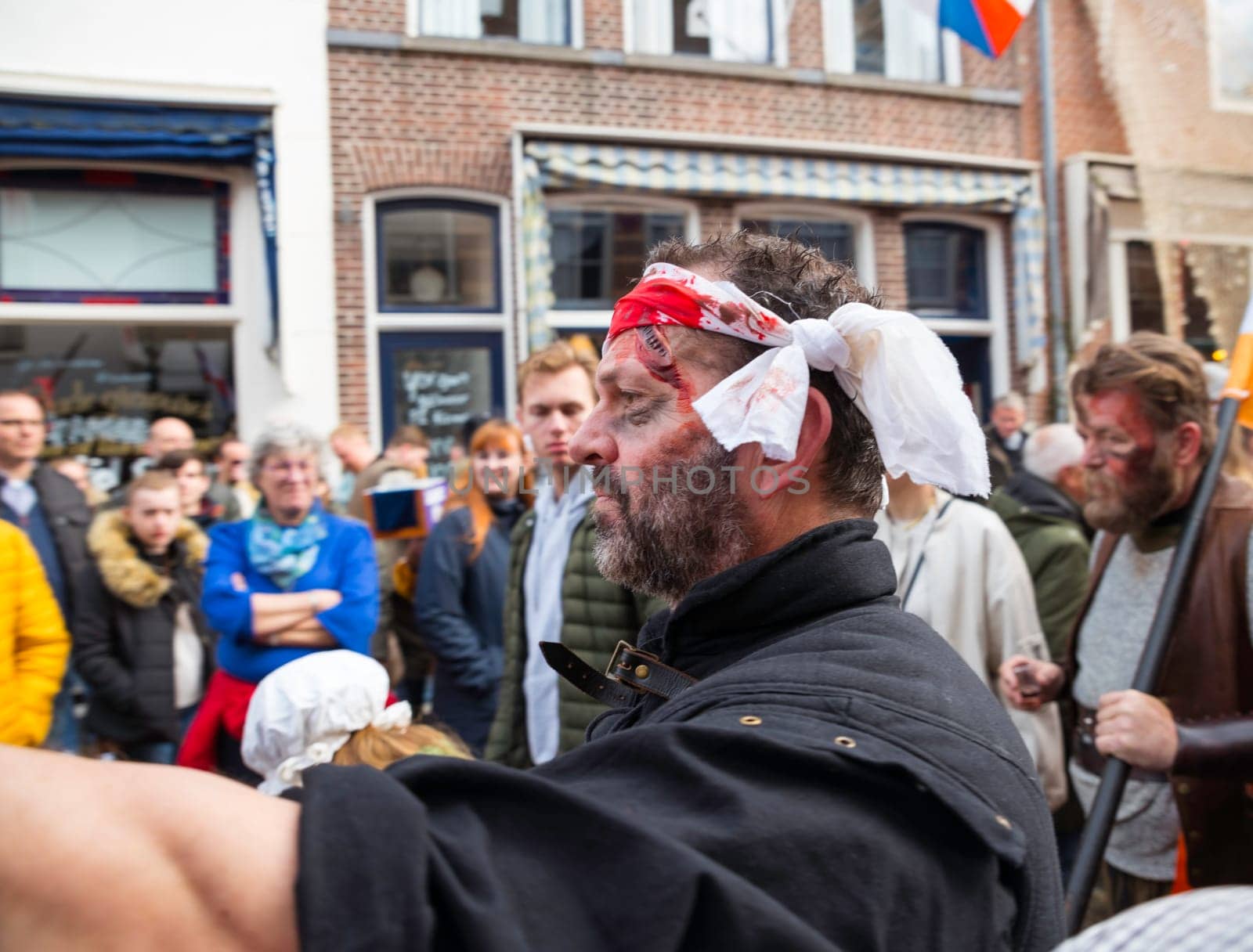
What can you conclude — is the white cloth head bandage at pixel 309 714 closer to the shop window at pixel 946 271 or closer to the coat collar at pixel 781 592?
the coat collar at pixel 781 592

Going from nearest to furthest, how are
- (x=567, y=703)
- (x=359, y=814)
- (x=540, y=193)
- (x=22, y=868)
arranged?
1. (x=22, y=868)
2. (x=359, y=814)
3. (x=567, y=703)
4. (x=540, y=193)

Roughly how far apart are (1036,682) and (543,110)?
7760 mm

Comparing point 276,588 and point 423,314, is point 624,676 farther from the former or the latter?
point 423,314

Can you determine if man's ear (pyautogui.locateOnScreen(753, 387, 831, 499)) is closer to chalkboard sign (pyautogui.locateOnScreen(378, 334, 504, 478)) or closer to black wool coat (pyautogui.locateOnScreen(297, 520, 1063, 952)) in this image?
black wool coat (pyautogui.locateOnScreen(297, 520, 1063, 952))

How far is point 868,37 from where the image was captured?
34.9 feet

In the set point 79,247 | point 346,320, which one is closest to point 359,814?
point 346,320

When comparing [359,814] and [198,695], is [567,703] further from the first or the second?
[359,814]

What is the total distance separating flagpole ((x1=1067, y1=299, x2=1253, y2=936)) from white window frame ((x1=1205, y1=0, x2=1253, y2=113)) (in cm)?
113

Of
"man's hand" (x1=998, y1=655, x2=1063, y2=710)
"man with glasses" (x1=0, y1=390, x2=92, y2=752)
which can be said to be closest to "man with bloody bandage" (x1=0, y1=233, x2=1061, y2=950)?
"man's hand" (x1=998, y1=655, x2=1063, y2=710)

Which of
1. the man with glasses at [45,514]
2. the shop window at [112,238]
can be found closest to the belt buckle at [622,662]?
the man with glasses at [45,514]

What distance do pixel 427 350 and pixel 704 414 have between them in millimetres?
8292

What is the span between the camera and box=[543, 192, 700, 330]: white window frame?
955 centimetres

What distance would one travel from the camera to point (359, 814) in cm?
69

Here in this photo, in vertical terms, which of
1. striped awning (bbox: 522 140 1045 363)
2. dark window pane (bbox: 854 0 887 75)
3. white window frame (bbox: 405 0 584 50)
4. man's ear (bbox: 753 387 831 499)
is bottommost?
man's ear (bbox: 753 387 831 499)
